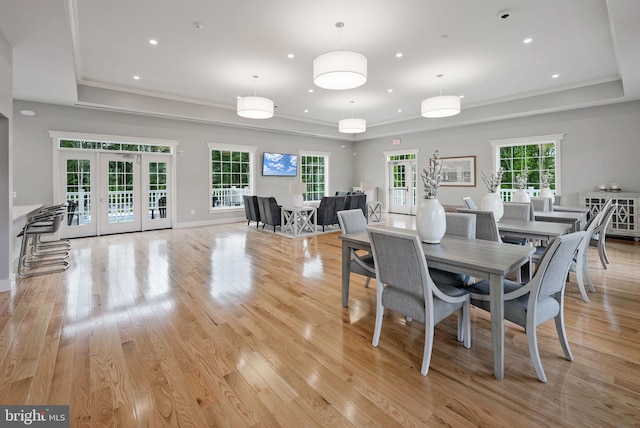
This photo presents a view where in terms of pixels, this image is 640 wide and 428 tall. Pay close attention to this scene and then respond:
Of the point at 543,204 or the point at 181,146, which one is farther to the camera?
the point at 181,146

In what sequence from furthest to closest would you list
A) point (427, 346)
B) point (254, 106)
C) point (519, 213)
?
point (254, 106) → point (519, 213) → point (427, 346)

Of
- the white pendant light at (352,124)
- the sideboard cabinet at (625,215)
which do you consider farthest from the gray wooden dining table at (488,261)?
the sideboard cabinet at (625,215)

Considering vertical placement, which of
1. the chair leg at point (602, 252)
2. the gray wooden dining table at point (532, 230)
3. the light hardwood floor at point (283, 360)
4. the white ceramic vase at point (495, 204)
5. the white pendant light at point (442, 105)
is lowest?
the light hardwood floor at point (283, 360)

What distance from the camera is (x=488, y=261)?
77.5 inches

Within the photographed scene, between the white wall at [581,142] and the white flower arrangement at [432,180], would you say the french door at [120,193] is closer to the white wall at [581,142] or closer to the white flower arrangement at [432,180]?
the white flower arrangement at [432,180]

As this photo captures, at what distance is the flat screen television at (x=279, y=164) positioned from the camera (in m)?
9.55

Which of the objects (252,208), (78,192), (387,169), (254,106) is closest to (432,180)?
(254,106)

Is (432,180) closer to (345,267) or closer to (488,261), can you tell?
(488,261)

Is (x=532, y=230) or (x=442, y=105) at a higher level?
(x=442, y=105)

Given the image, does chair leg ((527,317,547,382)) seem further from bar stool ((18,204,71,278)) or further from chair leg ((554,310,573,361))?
bar stool ((18,204,71,278))

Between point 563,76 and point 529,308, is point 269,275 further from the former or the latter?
point 563,76

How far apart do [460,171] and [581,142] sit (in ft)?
9.27

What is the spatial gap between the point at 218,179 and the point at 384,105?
16.6ft

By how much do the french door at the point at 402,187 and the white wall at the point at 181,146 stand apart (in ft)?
5.90
